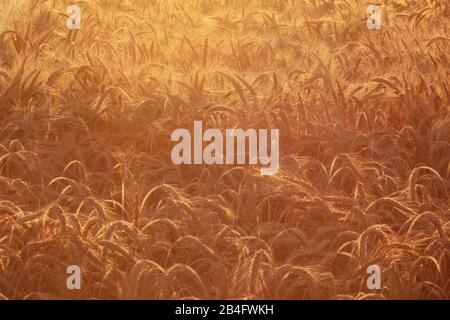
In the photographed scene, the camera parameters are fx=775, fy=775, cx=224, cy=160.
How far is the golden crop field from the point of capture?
2.84 metres

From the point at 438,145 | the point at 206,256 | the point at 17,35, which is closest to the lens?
the point at 206,256

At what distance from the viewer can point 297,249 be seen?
288cm

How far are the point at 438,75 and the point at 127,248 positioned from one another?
149 centimetres

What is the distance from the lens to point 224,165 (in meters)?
3.00

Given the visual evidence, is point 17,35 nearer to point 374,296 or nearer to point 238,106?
point 238,106

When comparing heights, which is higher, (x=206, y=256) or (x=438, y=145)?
(x=438, y=145)

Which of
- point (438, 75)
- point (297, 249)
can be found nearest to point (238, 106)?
point (297, 249)

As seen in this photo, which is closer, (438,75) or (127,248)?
(127,248)

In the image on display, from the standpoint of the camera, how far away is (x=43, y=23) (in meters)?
3.34

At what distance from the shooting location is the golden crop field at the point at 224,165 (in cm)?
284

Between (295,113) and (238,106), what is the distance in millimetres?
230

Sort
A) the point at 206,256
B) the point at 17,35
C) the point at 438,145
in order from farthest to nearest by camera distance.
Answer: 1. the point at 17,35
2. the point at 438,145
3. the point at 206,256
